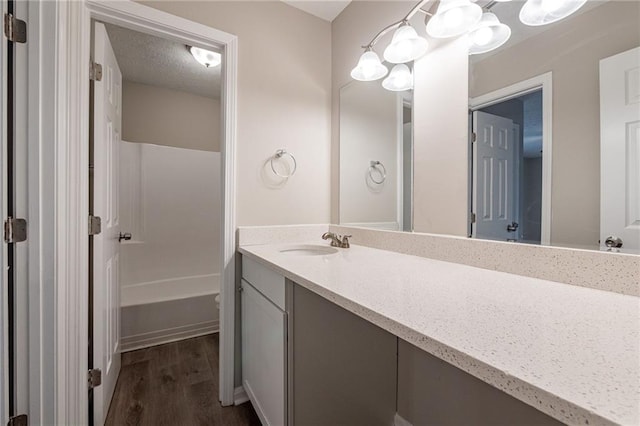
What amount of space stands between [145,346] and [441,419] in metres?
2.09

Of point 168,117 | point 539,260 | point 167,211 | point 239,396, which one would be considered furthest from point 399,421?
point 168,117

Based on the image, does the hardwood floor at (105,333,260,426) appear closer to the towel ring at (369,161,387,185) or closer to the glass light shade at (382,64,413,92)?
the towel ring at (369,161,387,185)

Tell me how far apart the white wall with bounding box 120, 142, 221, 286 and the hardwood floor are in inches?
38.1

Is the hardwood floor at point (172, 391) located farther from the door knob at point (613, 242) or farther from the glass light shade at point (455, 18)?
the glass light shade at point (455, 18)

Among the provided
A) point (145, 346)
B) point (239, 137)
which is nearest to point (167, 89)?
point (239, 137)

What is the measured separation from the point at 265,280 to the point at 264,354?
0.33 metres

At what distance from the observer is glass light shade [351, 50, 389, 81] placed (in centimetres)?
146

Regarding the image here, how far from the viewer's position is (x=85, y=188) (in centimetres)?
123

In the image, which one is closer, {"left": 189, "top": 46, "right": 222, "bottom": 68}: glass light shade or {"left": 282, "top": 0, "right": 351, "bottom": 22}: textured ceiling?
{"left": 282, "top": 0, "right": 351, "bottom": 22}: textured ceiling

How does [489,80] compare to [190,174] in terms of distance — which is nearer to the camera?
[489,80]

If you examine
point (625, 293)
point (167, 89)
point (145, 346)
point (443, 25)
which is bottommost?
point (145, 346)

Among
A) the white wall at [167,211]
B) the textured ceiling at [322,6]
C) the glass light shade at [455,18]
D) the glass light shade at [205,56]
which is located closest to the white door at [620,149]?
the glass light shade at [455,18]

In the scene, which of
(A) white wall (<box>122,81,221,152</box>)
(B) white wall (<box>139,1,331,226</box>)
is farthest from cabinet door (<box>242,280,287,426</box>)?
(A) white wall (<box>122,81,221,152</box>)

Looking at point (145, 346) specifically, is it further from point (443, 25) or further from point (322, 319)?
point (443, 25)
